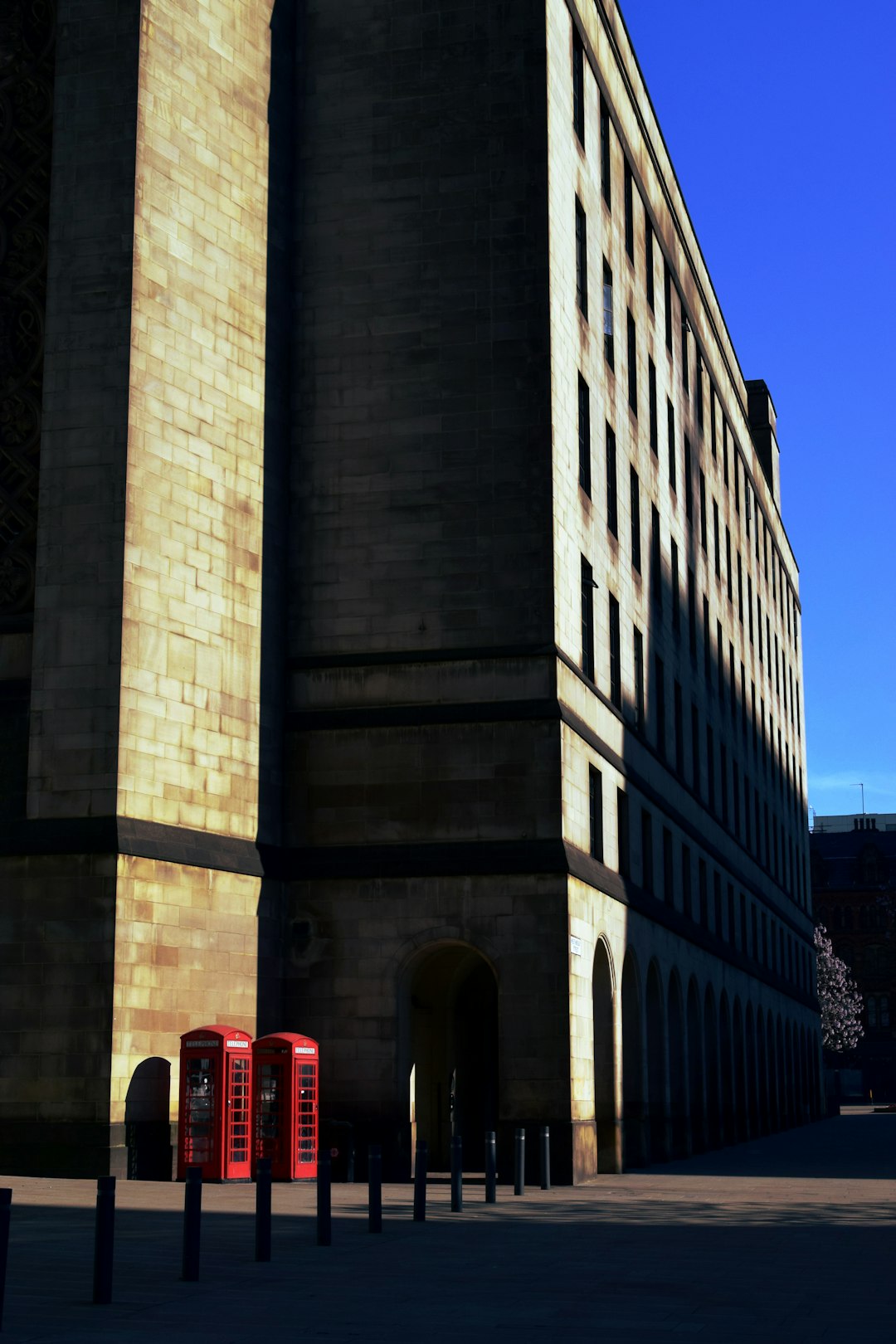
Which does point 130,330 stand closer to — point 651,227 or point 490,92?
point 490,92

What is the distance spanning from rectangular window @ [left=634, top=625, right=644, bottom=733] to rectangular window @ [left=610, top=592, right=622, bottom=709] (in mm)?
2241

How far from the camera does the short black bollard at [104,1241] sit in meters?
12.7

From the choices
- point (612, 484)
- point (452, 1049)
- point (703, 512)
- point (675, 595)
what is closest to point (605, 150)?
point (612, 484)

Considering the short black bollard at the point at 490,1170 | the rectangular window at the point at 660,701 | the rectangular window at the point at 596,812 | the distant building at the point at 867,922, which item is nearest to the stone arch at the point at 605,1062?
the rectangular window at the point at 596,812

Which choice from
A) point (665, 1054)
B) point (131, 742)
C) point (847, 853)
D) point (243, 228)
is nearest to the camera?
point (131, 742)

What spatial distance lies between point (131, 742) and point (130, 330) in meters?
7.04

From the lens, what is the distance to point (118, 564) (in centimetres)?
2912

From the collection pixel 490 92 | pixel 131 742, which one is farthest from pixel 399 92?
pixel 131 742

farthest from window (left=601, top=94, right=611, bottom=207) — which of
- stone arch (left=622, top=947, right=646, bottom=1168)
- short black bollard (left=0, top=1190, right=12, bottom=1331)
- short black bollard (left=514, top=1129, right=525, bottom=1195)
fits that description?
short black bollard (left=0, top=1190, right=12, bottom=1331)

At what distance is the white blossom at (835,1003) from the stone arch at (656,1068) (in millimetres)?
90647

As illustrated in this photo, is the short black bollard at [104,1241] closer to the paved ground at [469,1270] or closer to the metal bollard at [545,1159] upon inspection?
the paved ground at [469,1270]

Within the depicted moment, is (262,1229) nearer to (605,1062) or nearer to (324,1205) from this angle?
(324,1205)

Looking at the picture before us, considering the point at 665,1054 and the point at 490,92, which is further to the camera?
the point at 665,1054

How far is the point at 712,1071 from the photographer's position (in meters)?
51.8
